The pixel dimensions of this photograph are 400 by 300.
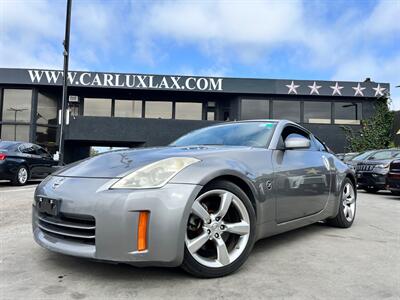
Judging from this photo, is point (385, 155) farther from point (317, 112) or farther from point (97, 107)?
point (97, 107)

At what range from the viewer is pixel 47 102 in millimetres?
21094

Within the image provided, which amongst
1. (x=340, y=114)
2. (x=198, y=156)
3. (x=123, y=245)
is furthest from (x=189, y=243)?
(x=340, y=114)

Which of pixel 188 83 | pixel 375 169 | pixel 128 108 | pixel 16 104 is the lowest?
pixel 375 169

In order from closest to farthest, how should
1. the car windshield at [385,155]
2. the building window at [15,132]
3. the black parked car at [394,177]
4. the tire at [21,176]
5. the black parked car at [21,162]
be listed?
the black parked car at [394,177] < the black parked car at [21,162] < the tire at [21,176] < the car windshield at [385,155] < the building window at [15,132]

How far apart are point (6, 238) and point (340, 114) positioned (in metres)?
19.2

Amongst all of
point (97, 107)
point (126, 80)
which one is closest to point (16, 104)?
point (97, 107)

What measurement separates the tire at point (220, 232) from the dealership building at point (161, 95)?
55.0ft

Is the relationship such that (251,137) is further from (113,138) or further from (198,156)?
(113,138)

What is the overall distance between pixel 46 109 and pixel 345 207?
1904cm

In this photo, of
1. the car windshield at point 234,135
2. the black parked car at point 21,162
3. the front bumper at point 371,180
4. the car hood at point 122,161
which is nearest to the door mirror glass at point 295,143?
the car windshield at point 234,135

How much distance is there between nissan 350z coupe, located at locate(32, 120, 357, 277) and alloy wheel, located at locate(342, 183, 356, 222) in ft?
4.88

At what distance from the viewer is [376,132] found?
1998 cm

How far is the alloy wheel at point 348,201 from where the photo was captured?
520 cm

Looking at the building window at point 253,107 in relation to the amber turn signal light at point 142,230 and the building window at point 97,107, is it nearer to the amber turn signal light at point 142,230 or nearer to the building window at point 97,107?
the building window at point 97,107
